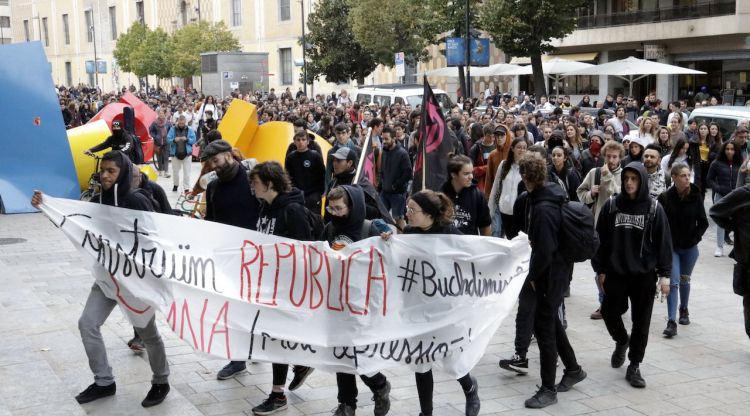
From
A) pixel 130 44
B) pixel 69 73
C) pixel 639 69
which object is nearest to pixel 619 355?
pixel 639 69

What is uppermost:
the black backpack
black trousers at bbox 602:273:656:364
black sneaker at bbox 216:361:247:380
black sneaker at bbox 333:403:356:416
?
the black backpack

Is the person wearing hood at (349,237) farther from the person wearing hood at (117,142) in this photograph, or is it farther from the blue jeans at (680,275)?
the person wearing hood at (117,142)

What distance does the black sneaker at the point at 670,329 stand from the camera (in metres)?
8.30

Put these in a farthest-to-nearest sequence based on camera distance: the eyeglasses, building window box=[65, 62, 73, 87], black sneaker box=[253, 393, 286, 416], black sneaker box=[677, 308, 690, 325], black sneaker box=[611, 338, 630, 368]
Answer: building window box=[65, 62, 73, 87]
black sneaker box=[677, 308, 690, 325]
black sneaker box=[611, 338, 630, 368]
black sneaker box=[253, 393, 286, 416]
the eyeglasses

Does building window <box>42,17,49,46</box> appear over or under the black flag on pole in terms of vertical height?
over

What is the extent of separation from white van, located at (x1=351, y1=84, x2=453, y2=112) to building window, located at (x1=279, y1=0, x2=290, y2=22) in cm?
3329

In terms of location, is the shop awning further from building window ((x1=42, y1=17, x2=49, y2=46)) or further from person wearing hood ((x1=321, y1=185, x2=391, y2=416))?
building window ((x1=42, y1=17, x2=49, y2=46))

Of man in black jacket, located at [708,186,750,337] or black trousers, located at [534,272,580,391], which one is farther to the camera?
man in black jacket, located at [708,186,750,337]

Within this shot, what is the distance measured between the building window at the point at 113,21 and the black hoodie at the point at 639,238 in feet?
279

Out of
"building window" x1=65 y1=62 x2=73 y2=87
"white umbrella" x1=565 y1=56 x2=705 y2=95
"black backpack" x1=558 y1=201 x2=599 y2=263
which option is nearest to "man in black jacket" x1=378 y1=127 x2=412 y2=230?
"black backpack" x1=558 y1=201 x2=599 y2=263

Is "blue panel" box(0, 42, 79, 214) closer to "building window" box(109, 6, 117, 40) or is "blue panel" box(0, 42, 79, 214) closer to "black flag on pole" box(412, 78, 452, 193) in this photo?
"black flag on pole" box(412, 78, 452, 193)

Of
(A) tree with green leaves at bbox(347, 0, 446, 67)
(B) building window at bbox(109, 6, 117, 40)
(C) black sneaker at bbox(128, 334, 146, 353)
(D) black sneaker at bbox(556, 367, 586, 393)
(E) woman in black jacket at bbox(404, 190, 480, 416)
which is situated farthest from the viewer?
(B) building window at bbox(109, 6, 117, 40)

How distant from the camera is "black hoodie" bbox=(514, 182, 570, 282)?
20.9 feet

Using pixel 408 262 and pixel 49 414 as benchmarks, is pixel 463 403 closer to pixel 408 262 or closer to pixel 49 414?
pixel 408 262
